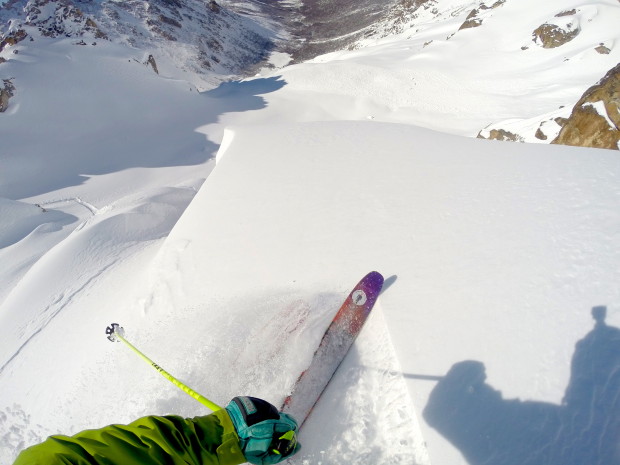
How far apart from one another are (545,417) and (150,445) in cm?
199

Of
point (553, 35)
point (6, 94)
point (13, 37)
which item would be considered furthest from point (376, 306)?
point (13, 37)

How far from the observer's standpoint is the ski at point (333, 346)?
277 cm

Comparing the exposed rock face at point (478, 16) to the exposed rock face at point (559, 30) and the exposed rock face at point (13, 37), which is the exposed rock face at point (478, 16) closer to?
the exposed rock face at point (559, 30)

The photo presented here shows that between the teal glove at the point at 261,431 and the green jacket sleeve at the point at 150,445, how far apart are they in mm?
47

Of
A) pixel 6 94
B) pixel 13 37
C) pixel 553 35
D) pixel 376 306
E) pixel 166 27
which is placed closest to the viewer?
pixel 376 306

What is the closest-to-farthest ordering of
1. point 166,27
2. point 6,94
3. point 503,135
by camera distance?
point 503,135, point 6,94, point 166,27

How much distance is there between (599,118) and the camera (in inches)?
275

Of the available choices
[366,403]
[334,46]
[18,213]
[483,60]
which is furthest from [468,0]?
[366,403]

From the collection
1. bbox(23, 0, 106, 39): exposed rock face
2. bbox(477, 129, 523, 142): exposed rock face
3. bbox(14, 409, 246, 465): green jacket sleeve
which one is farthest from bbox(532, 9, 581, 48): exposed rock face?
bbox(23, 0, 106, 39): exposed rock face

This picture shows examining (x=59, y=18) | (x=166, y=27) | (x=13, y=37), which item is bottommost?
(x=166, y=27)

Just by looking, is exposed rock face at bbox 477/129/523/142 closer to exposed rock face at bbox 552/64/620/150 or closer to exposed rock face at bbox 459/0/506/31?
exposed rock face at bbox 552/64/620/150

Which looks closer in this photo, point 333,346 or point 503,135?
point 333,346

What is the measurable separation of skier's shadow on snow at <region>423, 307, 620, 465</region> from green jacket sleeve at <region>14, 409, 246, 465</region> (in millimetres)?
1177

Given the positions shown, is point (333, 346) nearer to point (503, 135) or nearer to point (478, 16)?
point (503, 135)
